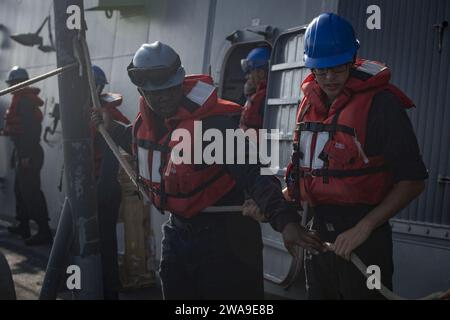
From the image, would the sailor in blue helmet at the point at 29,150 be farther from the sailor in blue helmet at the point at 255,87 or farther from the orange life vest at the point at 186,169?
the orange life vest at the point at 186,169

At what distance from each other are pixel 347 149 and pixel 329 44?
0.49 metres

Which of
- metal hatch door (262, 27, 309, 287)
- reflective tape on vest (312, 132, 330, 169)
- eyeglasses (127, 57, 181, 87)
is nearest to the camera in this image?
reflective tape on vest (312, 132, 330, 169)

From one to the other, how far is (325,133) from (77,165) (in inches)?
47.0

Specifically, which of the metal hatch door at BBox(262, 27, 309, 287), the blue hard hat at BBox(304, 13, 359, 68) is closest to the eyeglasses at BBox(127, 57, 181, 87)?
the blue hard hat at BBox(304, 13, 359, 68)

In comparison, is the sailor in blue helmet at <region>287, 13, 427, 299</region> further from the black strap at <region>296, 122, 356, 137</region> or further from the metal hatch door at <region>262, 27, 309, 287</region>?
the metal hatch door at <region>262, 27, 309, 287</region>

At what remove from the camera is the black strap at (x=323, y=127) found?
2.97 meters

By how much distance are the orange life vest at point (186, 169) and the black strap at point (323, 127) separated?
0.41 metres

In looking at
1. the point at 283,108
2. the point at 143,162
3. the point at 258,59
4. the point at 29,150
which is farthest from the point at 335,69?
the point at 29,150

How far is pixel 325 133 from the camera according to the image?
10.1 ft

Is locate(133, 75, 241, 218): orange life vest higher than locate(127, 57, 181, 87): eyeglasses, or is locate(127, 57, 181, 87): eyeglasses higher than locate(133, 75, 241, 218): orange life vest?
locate(127, 57, 181, 87): eyeglasses

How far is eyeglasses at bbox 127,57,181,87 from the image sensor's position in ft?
10.6
